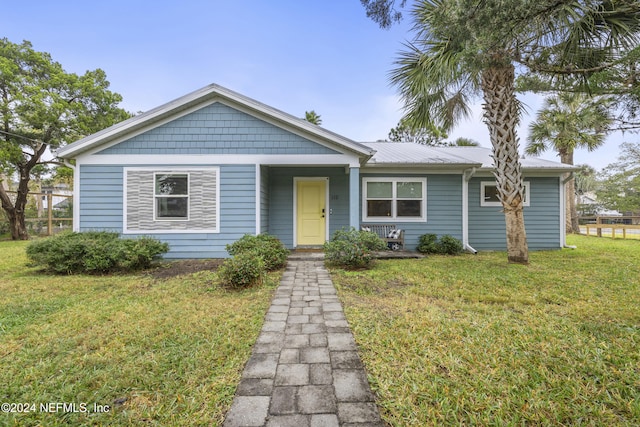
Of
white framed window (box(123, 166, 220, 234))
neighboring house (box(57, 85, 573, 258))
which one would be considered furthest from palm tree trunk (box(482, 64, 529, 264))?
white framed window (box(123, 166, 220, 234))

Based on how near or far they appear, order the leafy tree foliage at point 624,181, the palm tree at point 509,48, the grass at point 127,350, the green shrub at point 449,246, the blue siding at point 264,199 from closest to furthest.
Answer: the grass at point 127,350 → the palm tree at point 509,48 → the blue siding at point 264,199 → the green shrub at point 449,246 → the leafy tree foliage at point 624,181

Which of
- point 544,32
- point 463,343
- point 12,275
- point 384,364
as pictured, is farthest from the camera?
point 12,275

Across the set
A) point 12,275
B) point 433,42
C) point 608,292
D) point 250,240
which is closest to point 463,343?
point 608,292

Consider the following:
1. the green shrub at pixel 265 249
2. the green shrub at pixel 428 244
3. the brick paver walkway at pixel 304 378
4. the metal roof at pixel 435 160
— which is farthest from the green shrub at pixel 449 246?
the brick paver walkway at pixel 304 378

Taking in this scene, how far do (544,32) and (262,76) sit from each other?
42.5 ft

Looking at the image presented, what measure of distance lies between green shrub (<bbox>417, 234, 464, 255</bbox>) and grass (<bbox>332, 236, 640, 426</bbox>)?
3133 mm

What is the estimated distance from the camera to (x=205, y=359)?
7.57 feet

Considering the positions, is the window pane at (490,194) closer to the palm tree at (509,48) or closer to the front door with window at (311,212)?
the palm tree at (509,48)

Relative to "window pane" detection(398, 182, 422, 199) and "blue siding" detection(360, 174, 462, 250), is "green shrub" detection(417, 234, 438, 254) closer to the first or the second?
"blue siding" detection(360, 174, 462, 250)

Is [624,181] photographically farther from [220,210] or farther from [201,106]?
[201,106]

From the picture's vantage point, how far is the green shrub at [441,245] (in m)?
8.17

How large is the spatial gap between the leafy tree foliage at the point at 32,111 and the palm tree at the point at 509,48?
48.0ft

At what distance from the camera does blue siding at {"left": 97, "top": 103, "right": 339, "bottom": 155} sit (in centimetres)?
694

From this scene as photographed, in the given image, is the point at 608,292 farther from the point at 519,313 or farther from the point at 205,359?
the point at 205,359
